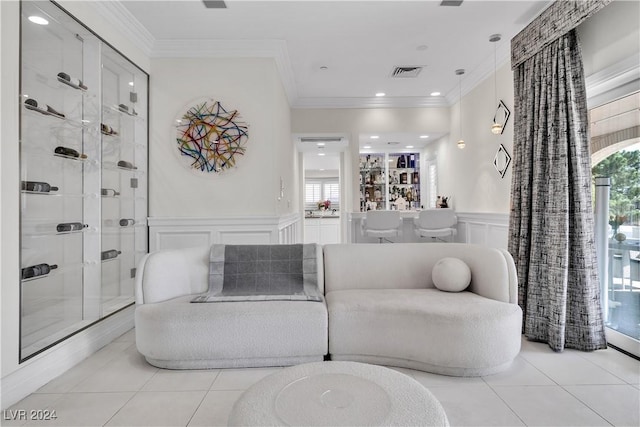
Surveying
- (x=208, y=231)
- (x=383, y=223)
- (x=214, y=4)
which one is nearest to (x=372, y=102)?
(x=383, y=223)

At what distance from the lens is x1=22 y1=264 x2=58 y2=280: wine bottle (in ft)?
7.10

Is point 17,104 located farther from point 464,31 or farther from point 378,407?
point 464,31

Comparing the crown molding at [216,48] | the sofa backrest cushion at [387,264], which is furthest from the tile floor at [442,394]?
the crown molding at [216,48]

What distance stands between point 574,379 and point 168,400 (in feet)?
7.65

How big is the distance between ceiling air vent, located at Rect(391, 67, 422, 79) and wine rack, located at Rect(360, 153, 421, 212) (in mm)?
2842

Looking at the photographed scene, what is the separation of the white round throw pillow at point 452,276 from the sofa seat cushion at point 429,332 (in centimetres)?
16

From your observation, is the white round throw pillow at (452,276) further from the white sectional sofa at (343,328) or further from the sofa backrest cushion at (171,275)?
the sofa backrest cushion at (171,275)

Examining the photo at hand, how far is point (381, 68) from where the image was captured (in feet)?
15.2

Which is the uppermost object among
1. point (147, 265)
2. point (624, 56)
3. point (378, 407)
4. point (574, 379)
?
point (624, 56)

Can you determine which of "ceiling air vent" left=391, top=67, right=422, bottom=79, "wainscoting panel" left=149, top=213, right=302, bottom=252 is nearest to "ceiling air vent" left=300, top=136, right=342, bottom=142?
"ceiling air vent" left=391, top=67, right=422, bottom=79

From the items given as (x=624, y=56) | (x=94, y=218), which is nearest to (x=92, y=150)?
(x=94, y=218)

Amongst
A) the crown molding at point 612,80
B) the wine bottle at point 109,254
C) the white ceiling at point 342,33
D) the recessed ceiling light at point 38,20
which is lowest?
the wine bottle at point 109,254

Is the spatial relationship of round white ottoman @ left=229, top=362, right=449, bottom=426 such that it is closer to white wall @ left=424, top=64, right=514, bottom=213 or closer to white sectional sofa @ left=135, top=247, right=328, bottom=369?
white sectional sofa @ left=135, top=247, right=328, bottom=369

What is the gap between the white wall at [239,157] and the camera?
3857 millimetres
